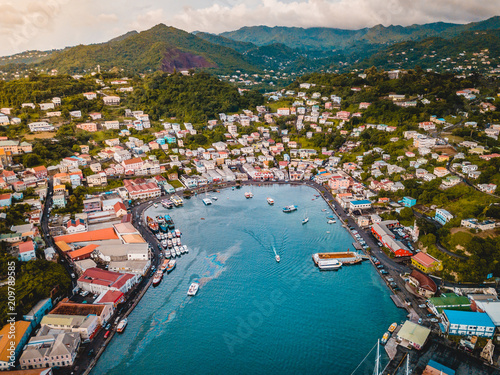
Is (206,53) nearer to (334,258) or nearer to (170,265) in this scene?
(170,265)

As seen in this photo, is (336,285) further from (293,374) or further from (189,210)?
(189,210)

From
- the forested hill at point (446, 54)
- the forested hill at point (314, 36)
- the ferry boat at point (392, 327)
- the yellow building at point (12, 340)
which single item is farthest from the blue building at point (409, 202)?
the forested hill at point (314, 36)

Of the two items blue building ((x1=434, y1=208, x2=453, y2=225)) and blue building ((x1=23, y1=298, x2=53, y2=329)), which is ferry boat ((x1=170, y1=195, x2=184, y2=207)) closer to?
blue building ((x1=23, y1=298, x2=53, y2=329))

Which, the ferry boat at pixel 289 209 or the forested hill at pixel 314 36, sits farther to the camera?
the forested hill at pixel 314 36

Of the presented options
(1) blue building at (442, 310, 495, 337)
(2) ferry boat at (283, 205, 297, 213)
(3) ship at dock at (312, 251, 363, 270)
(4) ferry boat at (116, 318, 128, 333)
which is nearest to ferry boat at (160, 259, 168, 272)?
(4) ferry boat at (116, 318, 128, 333)

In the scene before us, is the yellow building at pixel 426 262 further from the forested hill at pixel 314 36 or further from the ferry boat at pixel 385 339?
the forested hill at pixel 314 36

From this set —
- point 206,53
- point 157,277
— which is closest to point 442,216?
point 157,277

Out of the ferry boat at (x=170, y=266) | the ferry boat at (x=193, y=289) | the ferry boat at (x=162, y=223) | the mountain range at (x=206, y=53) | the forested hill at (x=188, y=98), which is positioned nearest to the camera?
the ferry boat at (x=193, y=289)
